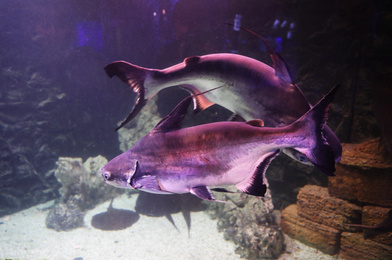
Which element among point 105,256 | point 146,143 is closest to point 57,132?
point 105,256

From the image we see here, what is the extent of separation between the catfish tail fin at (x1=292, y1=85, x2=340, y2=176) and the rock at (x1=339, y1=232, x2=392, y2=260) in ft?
10.8

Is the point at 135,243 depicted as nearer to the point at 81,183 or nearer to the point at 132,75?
the point at 81,183

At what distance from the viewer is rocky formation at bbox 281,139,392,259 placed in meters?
2.76

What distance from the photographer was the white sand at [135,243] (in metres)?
3.68

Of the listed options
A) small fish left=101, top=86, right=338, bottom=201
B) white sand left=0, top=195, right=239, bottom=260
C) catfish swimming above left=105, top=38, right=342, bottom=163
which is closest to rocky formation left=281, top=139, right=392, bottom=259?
white sand left=0, top=195, right=239, bottom=260

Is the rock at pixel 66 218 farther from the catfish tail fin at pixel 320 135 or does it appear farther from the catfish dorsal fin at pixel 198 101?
the catfish tail fin at pixel 320 135

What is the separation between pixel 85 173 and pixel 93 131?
225 centimetres

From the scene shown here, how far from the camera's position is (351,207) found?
9.90ft

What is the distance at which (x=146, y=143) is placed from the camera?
3.12 feet

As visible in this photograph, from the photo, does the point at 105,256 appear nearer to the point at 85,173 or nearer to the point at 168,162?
the point at 85,173

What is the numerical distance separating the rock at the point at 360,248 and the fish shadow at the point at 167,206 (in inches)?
117

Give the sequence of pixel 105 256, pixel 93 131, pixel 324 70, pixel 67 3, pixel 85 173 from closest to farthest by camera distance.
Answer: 1. pixel 324 70
2. pixel 105 256
3. pixel 85 173
4. pixel 67 3
5. pixel 93 131

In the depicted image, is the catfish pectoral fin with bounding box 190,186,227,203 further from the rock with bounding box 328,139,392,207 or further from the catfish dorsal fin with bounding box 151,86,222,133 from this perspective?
the rock with bounding box 328,139,392,207

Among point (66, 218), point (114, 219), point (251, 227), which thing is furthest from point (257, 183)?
point (66, 218)
